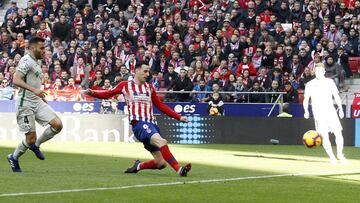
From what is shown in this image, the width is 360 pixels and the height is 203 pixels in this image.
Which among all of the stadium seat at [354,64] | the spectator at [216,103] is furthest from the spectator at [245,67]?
the stadium seat at [354,64]

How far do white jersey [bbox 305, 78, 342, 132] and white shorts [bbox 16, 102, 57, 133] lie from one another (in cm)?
699

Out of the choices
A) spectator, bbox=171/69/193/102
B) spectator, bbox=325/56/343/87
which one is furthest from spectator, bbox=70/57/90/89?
spectator, bbox=325/56/343/87

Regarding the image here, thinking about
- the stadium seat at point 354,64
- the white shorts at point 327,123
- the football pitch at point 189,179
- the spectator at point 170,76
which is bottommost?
the football pitch at point 189,179

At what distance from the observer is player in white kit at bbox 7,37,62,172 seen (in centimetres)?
1630

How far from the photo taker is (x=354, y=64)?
31.9m

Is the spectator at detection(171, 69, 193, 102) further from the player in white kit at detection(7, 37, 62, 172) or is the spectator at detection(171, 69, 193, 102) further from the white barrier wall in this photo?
the player in white kit at detection(7, 37, 62, 172)

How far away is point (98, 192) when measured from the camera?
13.1 metres

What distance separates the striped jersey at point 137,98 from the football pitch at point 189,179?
1.00m

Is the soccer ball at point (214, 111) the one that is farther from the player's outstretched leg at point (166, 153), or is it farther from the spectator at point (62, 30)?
the player's outstretched leg at point (166, 153)

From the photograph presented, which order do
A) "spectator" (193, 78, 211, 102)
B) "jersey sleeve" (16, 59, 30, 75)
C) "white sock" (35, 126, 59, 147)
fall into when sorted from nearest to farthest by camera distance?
"jersey sleeve" (16, 59, 30, 75), "white sock" (35, 126, 59, 147), "spectator" (193, 78, 211, 102)

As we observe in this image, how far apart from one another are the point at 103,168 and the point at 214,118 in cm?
1083

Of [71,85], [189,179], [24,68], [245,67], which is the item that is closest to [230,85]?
[245,67]

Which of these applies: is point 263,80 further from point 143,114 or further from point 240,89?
point 143,114

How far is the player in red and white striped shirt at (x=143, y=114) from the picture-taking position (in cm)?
1628
